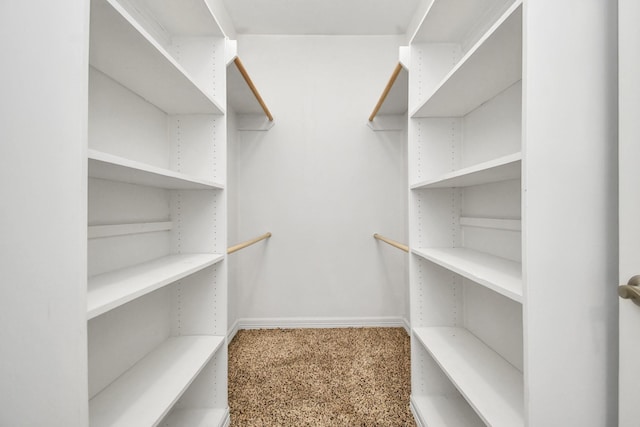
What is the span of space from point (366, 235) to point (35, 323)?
1.90 m

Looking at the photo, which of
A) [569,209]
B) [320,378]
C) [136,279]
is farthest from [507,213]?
[136,279]

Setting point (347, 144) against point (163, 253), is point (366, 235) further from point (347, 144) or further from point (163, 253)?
point (163, 253)

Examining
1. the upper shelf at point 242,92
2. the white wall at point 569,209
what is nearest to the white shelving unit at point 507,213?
the white wall at point 569,209

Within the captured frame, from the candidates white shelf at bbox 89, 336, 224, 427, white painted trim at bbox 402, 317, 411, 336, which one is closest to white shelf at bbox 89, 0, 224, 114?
white shelf at bbox 89, 336, 224, 427

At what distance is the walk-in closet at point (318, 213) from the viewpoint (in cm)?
54

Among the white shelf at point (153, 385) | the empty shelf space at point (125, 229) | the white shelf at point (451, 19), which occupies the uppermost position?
the white shelf at point (451, 19)

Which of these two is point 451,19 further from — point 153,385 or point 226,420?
point 226,420

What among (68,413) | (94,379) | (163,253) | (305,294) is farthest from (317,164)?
(68,413)

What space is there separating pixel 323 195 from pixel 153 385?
62.1 inches

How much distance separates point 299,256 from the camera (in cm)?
220

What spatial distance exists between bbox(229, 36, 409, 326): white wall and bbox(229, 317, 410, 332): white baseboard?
0.04ft

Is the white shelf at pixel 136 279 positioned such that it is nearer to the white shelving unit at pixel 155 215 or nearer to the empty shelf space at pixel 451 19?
the white shelving unit at pixel 155 215

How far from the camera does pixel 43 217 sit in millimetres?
541

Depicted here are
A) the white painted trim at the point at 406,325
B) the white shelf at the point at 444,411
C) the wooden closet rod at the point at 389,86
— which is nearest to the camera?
the white shelf at the point at 444,411
